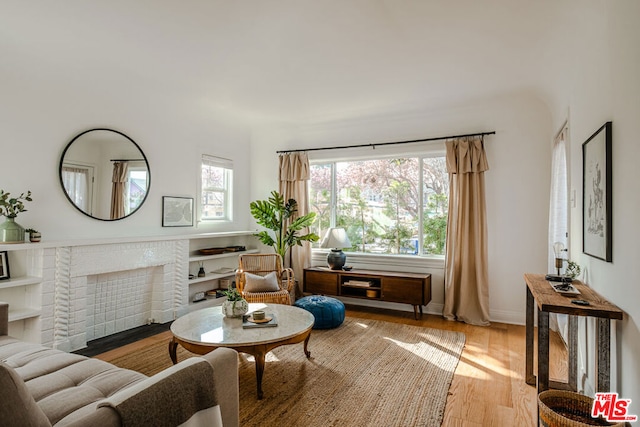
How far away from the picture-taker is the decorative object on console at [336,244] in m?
4.66

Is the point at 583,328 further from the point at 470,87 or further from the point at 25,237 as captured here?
the point at 25,237

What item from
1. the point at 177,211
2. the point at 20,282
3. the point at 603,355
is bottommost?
the point at 603,355

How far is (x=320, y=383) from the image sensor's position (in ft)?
8.48

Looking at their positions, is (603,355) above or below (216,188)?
below

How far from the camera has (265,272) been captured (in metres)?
4.58

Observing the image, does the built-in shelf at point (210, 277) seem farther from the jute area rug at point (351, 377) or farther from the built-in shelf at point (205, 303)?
the jute area rug at point (351, 377)

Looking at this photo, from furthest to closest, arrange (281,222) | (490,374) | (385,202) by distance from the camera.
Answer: (281,222)
(385,202)
(490,374)

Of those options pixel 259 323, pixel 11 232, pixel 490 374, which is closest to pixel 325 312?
pixel 259 323

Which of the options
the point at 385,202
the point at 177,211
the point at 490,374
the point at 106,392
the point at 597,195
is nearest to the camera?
the point at 106,392

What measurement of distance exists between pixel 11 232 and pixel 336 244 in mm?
3268

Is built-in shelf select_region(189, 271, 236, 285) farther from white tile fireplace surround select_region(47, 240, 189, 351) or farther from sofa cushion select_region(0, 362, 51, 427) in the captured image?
sofa cushion select_region(0, 362, 51, 427)

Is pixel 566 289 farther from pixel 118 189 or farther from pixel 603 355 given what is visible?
pixel 118 189

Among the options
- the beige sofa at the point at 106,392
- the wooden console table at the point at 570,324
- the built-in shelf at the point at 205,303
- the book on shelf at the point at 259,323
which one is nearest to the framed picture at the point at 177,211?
the built-in shelf at the point at 205,303

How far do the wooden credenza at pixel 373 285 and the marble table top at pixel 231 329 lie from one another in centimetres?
164
